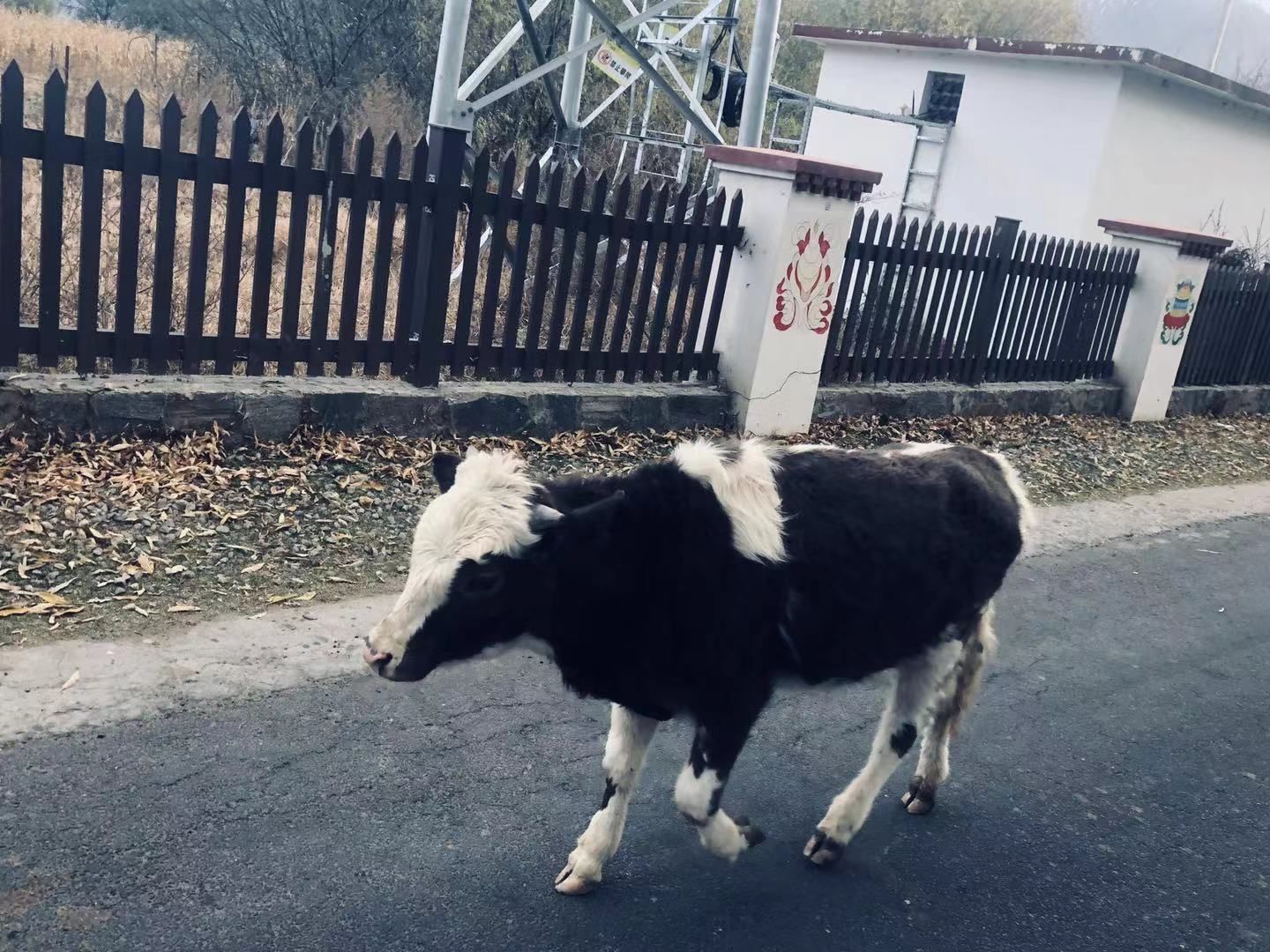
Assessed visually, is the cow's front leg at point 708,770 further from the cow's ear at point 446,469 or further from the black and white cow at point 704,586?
the cow's ear at point 446,469

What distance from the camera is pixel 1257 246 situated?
64.5 feet

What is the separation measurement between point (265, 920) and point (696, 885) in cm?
130

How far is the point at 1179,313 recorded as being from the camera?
11734 mm

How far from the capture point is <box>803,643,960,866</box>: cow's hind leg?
141 inches

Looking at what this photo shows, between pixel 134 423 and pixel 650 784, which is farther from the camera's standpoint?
pixel 134 423

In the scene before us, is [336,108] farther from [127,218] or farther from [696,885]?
[696,885]

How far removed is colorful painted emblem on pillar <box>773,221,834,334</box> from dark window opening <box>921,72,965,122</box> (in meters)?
11.9

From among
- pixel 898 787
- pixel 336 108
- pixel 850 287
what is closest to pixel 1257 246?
pixel 850 287

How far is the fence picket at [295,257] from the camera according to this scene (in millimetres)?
6152

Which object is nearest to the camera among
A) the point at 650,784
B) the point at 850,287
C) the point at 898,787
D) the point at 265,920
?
the point at 265,920

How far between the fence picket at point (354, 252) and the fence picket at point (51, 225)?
155 cm

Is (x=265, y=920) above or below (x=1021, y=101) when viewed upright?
below

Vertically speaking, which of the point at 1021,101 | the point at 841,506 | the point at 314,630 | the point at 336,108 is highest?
the point at 1021,101

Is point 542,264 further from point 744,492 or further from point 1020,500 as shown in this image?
point 744,492
